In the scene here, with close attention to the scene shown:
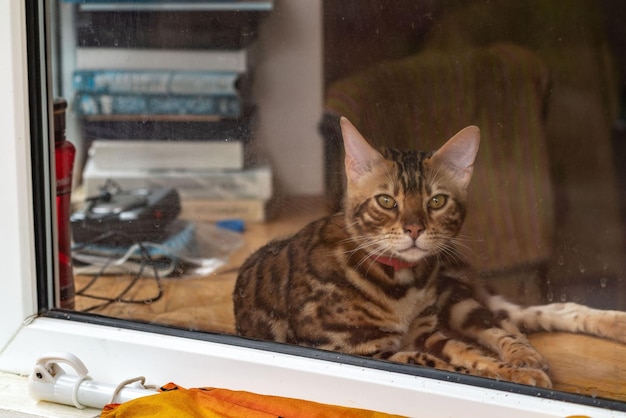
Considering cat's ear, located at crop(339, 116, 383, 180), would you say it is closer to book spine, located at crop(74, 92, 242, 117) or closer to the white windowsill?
book spine, located at crop(74, 92, 242, 117)

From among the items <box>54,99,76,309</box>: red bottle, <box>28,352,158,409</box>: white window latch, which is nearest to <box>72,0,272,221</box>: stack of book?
<box>54,99,76,309</box>: red bottle

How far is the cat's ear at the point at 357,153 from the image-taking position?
106 centimetres

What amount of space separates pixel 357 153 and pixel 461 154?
0.45 ft

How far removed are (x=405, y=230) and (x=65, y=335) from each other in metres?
0.53

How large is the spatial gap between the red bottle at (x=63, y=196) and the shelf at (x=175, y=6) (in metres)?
0.17

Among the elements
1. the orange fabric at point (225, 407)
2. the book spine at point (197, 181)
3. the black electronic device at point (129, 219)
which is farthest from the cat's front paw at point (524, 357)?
the black electronic device at point (129, 219)

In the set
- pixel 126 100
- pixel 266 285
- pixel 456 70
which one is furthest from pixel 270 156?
pixel 126 100

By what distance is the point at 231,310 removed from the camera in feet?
4.00

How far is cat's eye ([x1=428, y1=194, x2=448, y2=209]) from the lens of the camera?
1.03 m

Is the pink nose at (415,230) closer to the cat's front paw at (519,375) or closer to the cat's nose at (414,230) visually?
the cat's nose at (414,230)

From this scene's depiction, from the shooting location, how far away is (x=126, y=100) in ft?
4.64

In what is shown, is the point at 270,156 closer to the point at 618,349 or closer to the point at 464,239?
the point at 464,239

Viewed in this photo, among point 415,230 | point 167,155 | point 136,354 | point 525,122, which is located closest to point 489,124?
point 525,122

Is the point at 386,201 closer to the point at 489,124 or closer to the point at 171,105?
the point at 489,124
